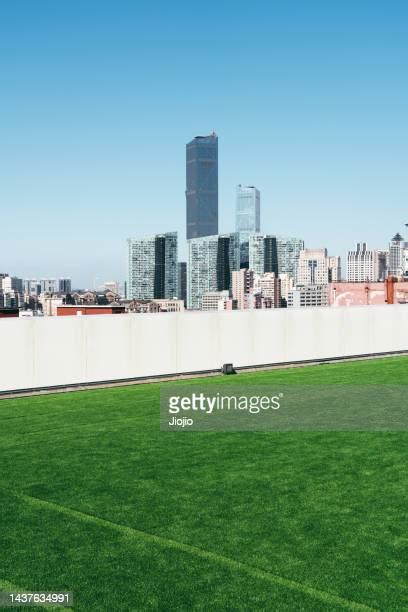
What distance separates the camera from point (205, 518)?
987 cm

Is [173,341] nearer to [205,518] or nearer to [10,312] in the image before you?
[10,312]

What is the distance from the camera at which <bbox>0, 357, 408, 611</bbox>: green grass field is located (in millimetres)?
7734

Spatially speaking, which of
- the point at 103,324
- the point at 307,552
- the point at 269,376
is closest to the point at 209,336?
the point at 269,376

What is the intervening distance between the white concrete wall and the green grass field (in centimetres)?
499

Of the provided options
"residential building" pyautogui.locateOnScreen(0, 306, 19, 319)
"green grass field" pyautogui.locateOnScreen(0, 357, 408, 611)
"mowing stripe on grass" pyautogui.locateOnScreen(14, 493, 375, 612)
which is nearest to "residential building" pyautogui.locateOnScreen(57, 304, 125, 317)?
"residential building" pyautogui.locateOnScreen(0, 306, 19, 319)

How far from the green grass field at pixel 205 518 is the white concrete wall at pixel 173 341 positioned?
4987 mm

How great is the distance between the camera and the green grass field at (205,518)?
7.73 metres

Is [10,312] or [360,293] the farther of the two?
[360,293]

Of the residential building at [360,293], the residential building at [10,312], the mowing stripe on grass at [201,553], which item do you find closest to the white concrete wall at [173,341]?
the residential building at [10,312]

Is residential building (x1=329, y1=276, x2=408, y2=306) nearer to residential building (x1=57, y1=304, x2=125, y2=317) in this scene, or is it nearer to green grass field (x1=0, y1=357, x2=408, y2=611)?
residential building (x1=57, y1=304, x2=125, y2=317)

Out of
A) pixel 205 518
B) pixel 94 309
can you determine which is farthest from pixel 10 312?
pixel 205 518

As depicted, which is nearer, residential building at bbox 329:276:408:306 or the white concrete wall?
the white concrete wall

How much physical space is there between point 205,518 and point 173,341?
46.3 feet

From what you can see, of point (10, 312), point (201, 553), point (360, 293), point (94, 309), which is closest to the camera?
point (201, 553)
